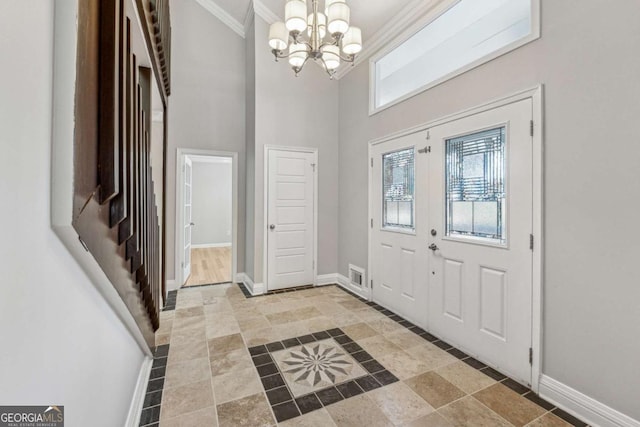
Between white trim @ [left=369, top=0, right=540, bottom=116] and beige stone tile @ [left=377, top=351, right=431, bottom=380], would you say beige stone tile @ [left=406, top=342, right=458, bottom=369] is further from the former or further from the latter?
white trim @ [left=369, top=0, right=540, bottom=116]

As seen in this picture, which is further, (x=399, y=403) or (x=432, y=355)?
(x=432, y=355)

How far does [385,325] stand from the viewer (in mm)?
3131

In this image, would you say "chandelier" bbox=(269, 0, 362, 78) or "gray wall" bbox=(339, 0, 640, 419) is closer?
"gray wall" bbox=(339, 0, 640, 419)

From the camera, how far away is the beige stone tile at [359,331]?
289cm

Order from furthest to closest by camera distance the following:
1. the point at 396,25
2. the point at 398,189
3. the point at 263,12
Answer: the point at 263,12 < the point at 398,189 < the point at 396,25

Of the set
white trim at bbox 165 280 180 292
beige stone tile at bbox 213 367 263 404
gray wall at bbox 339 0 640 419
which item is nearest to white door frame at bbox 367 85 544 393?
gray wall at bbox 339 0 640 419

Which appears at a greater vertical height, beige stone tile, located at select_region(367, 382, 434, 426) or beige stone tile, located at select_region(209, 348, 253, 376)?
Result: beige stone tile, located at select_region(209, 348, 253, 376)

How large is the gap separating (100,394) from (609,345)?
269cm

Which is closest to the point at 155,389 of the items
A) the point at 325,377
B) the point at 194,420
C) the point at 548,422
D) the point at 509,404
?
the point at 194,420

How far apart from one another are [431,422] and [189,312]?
2829 mm

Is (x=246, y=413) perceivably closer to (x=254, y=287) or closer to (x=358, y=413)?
(x=358, y=413)

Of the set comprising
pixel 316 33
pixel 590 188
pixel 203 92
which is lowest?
pixel 590 188

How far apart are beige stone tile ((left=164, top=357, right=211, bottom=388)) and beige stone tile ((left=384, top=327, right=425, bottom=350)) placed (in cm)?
169

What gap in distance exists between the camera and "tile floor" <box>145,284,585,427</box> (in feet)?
5.99
